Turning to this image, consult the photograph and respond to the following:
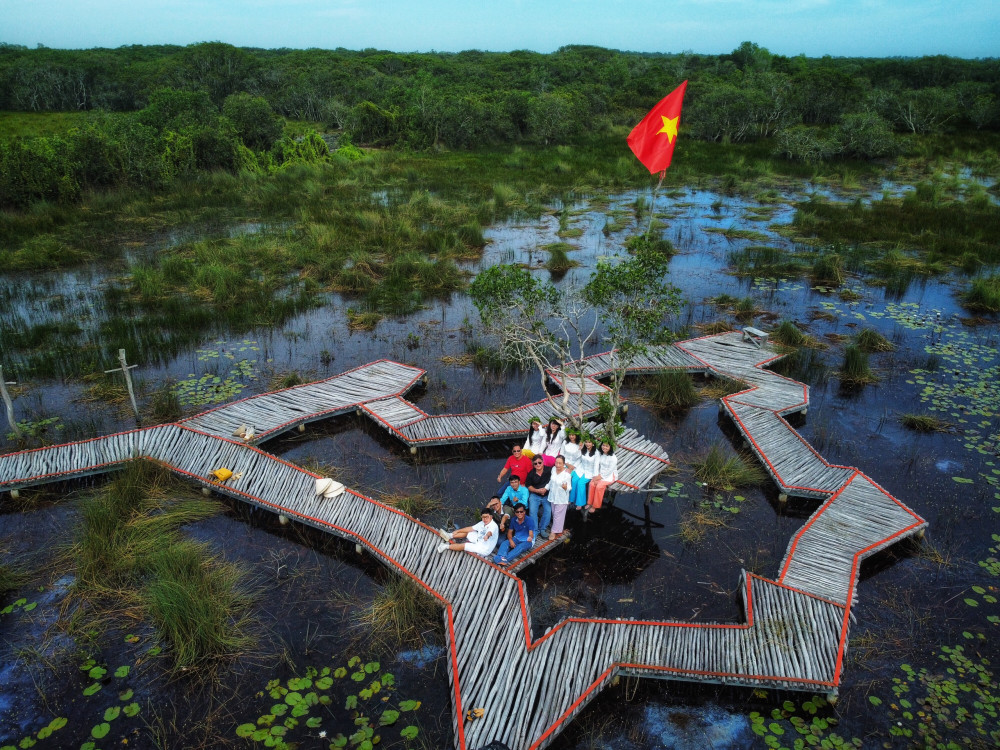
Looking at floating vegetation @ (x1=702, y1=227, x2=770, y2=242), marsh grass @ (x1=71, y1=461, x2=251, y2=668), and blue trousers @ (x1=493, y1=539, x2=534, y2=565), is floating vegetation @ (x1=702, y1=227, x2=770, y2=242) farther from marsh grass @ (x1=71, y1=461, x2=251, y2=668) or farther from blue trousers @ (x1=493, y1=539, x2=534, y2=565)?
marsh grass @ (x1=71, y1=461, x2=251, y2=668)

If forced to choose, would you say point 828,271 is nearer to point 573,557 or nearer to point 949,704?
point 573,557

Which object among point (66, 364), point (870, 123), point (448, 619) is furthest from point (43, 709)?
point (870, 123)

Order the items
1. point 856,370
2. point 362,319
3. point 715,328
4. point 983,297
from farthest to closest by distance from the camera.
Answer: point 983,297 → point 362,319 → point 715,328 → point 856,370

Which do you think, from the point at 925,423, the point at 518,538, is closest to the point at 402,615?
the point at 518,538

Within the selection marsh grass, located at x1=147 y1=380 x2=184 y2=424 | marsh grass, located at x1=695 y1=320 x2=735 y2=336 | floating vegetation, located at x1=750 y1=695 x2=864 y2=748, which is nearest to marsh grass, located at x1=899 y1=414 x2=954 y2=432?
marsh grass, located at x1=695 y1=320 x2=735 y2=336

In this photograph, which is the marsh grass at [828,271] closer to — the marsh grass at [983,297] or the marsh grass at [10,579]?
the marsh grass at [983,297]

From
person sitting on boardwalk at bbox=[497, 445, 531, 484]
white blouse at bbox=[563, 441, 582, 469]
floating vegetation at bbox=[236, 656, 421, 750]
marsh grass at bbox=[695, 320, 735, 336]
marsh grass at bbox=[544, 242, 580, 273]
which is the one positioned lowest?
floating vegetation at bbox=[236, 656, 421, 750]

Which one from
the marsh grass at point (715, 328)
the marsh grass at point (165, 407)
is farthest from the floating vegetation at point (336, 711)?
the marsh grass at point (715, 328)
